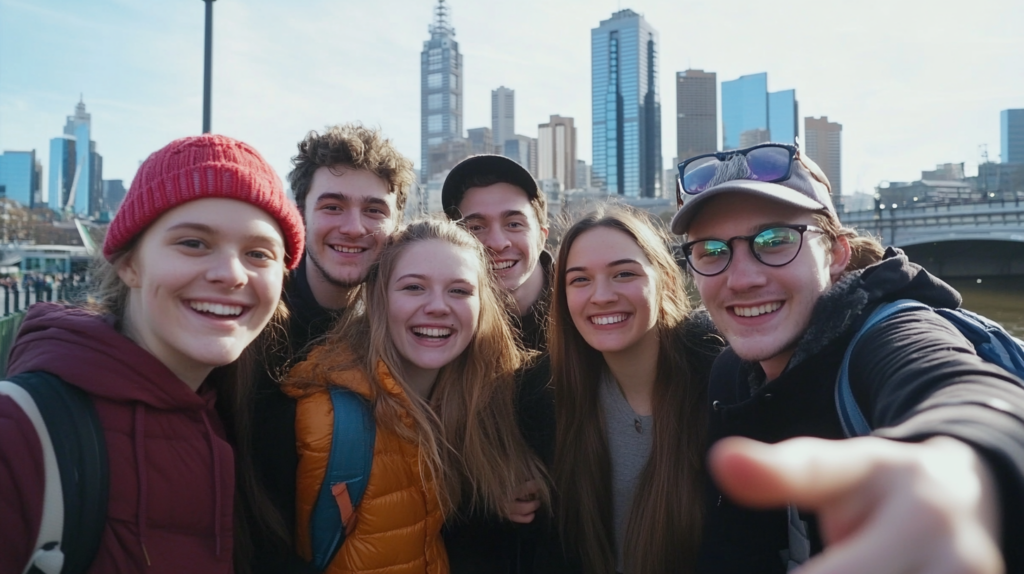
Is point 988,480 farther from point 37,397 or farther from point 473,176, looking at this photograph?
point 473,176

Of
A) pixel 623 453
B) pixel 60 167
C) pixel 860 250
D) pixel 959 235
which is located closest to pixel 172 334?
pixel 623 453

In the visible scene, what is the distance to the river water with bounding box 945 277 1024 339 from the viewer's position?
22.9 m

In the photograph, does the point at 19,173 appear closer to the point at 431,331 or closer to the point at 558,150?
the point at 558,150

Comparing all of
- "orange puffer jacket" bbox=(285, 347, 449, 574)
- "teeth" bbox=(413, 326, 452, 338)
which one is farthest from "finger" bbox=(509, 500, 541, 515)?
"teeth" bbox=(413, 326, 452, 338)

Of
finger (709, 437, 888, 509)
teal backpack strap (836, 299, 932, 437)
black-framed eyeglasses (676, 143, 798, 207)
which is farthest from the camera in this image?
black-framed eyeglasses (676, 143, 798, 207)

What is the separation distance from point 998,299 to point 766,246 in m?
34.8

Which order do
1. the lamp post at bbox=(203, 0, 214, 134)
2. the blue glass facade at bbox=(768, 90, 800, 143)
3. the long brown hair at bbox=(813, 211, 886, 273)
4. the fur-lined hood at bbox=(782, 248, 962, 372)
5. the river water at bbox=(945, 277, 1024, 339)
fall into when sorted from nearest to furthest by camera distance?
the fur-lined hood at bbox=(782, 248, 962, 372), the long brown hair at bbox=(813, 211, 886, 273), the lamp post at bbox=(203, 0, 214, 134), the river water at bbox=(945, 277, 1024, 339), the blue glass facade at bbox=(768, 90, 800, 143)

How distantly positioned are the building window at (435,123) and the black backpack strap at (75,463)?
154646 mm

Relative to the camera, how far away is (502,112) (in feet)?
566

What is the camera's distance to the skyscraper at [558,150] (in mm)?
137875

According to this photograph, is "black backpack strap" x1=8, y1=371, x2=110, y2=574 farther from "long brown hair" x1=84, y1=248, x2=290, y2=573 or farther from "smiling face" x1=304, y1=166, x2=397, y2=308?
"smiling face" x1=304, y1=166, x2=397, y2=308

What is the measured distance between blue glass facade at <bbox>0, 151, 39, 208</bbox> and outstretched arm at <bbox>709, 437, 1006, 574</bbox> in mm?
187268

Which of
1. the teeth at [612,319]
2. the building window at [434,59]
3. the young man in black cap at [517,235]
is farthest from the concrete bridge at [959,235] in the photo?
the building window at [434,59]

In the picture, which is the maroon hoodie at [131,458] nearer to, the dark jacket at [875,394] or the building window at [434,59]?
the dark jacket at [875,394]
